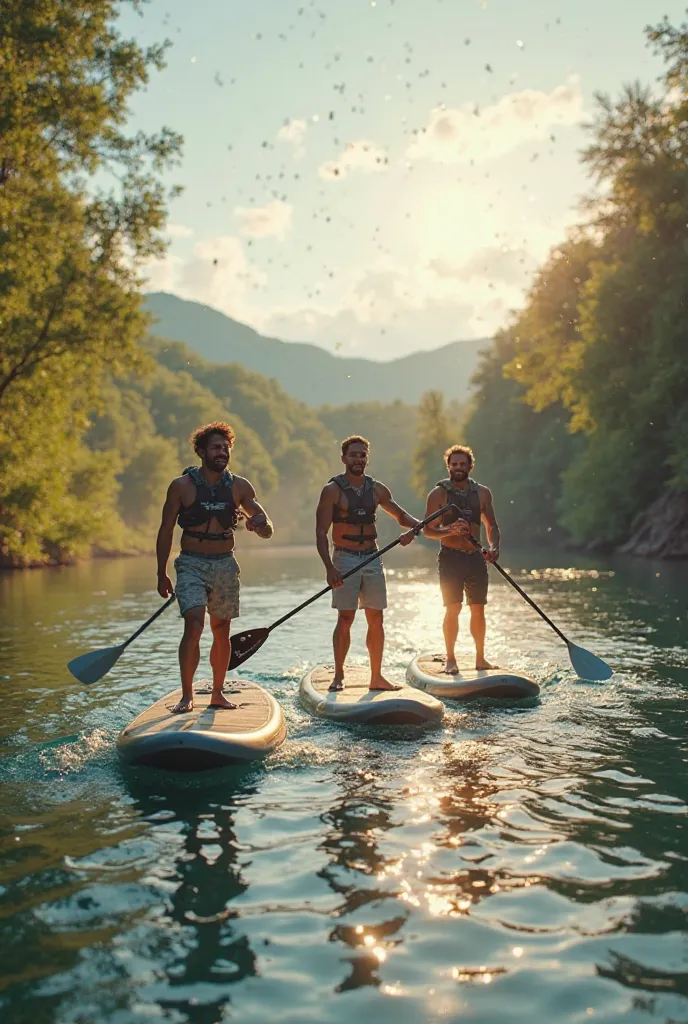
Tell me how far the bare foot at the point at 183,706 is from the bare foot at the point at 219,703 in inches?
8.6

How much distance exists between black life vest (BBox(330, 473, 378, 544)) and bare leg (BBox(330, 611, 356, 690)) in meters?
0.76

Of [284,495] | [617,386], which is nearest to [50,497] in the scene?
[617,386]

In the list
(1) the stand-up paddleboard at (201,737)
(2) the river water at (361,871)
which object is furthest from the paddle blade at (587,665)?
(1) the stand-up paddleboard at (201,737)

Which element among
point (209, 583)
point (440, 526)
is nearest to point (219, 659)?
point (209, 583)

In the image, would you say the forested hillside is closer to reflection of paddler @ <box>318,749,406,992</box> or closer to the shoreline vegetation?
the shoreline vegetation

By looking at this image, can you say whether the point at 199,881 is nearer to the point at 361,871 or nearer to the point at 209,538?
the point at 361,871

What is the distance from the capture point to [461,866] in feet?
17.9

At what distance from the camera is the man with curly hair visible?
8.34m

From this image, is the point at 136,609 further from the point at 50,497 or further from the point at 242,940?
the point at 242,940

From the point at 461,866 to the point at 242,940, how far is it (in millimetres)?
1405

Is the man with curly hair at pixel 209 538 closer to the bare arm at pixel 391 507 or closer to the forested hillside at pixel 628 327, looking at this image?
the bare arm at pixel 391 507

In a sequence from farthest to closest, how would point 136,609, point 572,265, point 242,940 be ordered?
point 572,265, point 136,609, point 242,940

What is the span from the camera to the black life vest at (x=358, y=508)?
980cm

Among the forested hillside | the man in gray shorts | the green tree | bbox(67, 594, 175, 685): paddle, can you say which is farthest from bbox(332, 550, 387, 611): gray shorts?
the forested hillside
